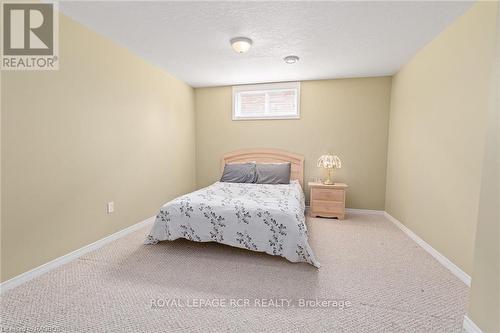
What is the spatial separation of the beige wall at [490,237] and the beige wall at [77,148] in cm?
302

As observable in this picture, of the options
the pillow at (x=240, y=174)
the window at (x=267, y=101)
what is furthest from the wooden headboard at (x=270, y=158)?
the window at (x=267, y=101)

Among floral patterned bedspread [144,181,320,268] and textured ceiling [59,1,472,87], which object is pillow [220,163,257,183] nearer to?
floral patterned bedspread [144,181,320,268]

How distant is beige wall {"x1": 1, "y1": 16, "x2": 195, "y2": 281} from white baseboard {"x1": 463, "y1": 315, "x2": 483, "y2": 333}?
3006 millimetres

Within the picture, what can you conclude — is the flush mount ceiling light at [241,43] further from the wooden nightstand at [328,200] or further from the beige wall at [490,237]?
the wooden nightstand at [328,200]

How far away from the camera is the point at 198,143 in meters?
4.40

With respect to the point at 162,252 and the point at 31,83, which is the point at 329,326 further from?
the point at 31,83

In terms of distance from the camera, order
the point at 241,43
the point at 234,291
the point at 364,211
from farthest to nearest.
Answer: the point at 364,211 < the point at 241,43 < the point at 234,291

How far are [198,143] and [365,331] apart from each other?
149 inches

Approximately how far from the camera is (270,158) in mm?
4039

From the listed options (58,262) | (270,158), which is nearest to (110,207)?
(58,262)

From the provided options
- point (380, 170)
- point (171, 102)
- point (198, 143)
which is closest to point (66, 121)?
point (171, 102)

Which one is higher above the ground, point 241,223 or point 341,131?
point 341,131

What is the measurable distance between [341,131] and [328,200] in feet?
3.90

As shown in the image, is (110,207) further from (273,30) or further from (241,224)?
(273,30)
